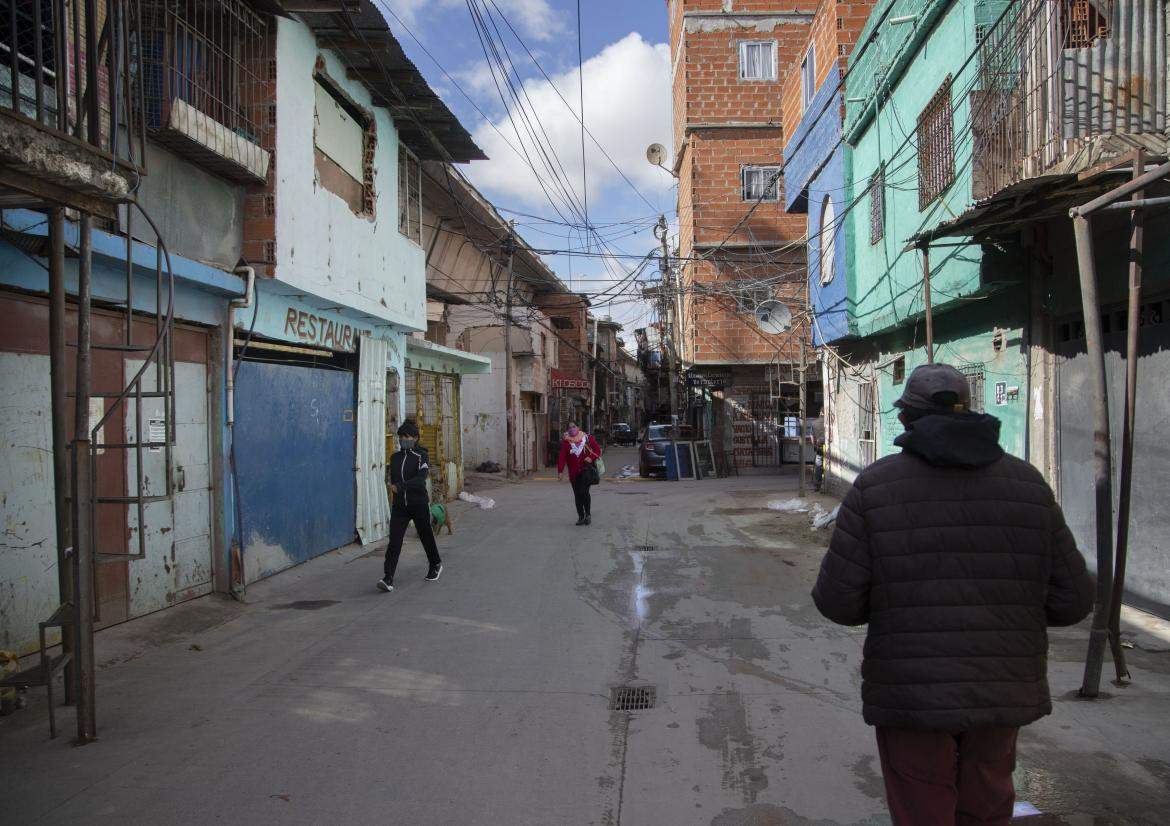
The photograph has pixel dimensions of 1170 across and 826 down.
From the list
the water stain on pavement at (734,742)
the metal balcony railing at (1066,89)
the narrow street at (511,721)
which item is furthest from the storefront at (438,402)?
the water stain on pavement at (734,742)

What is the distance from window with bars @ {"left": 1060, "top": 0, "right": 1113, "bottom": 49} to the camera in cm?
670

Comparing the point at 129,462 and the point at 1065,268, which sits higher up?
the point at 1065,268

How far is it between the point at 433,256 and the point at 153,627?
13134 millimetres

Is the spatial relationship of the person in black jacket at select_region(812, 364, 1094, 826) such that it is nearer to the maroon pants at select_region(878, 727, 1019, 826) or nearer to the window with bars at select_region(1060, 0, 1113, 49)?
the maroon pants at select_region(878, 727, 1019, 826)

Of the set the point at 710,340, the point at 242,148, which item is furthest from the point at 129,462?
the point at 710,340

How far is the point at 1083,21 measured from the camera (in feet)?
22.6

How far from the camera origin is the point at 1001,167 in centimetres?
759

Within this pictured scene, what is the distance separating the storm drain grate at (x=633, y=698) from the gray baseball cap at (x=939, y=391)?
2839 mm

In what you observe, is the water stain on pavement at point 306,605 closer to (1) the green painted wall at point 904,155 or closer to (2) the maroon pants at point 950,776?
(2) the maroon pants at point 950,776

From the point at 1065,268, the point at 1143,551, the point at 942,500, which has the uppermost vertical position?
the point at 1065,268

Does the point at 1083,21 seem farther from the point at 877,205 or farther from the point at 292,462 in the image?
the point at 292,462

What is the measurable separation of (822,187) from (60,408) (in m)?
13.7

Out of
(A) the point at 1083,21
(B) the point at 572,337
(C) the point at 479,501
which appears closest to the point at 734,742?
(A) the point at 1083,21

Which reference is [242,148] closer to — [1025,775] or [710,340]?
[1025,775]
